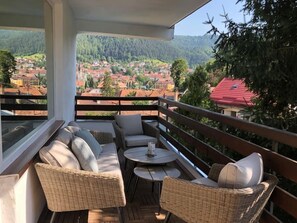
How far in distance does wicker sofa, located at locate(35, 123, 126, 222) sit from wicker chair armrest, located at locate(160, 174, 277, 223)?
393 mm

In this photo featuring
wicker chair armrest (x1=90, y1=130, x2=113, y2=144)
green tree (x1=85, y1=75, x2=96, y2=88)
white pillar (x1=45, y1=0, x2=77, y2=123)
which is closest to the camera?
white pillar (x1=45, y1=0, x2=77, y2=123)

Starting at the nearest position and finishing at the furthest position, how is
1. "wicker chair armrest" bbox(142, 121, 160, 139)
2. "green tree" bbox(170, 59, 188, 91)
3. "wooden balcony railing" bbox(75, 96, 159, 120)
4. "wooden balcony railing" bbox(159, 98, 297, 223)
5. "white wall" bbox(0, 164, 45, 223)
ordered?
"white wall" bbox(0, 164, 45, 223)
"wooden balcony railing" bbox(159, 98, 297, 223)
"wicker chair armrest" bbox(142, 121, 160, 139)
"wooden balcony railing" bbox(75, 96, 159, 120)
"green tree" bbox(170, 59, 188, 91)

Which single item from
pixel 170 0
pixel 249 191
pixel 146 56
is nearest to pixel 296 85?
pixel 249 191

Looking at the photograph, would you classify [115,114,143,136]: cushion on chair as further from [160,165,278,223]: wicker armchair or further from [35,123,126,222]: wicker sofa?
[160,165,278,223]: wicker armchair

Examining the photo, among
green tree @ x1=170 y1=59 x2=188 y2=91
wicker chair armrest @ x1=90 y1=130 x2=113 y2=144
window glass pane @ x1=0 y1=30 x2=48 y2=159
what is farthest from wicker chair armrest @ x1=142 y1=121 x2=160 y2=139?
green tree @ x1=170 y1=59 x2=188 y2=91

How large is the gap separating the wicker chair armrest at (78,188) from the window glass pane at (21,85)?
0.36m

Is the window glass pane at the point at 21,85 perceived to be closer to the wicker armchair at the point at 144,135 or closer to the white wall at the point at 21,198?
the white wall at the point at 21,198

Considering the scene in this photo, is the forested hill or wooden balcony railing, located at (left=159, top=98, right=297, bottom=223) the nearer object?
wooden balcony railing, located at (left=159, top=98, right=297, bottom=223)

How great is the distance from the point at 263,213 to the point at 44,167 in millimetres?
1775

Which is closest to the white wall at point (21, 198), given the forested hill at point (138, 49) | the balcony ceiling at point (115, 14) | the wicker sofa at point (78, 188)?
the wicker sofa at point (78, 188)

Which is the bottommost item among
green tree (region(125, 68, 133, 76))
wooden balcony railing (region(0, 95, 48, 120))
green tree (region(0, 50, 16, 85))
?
wooden balcony railing (region(0, 95, 48, 120))

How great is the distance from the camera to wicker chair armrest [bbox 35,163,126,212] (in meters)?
1.94

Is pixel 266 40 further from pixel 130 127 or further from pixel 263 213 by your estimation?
pixel 130 127

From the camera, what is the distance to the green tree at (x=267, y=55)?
2814mm
